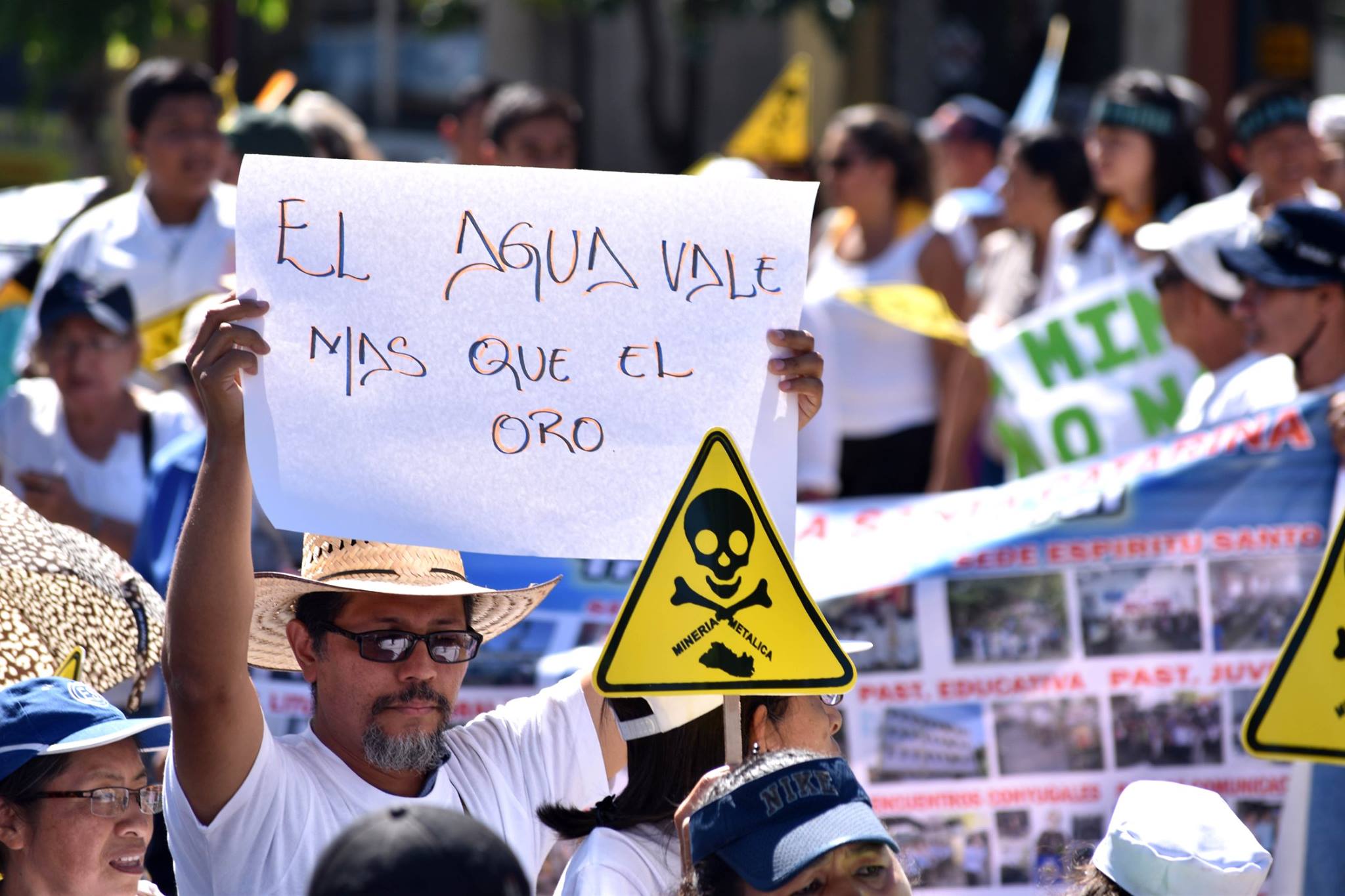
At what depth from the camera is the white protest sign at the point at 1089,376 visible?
5699 mm

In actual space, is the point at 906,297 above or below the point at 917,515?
above

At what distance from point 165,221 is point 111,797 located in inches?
155

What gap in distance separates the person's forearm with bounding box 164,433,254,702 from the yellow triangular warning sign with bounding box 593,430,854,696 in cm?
54

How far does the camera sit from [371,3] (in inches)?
671

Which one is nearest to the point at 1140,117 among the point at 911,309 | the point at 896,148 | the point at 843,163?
the point at 911,309

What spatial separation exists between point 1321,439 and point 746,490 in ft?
6.36

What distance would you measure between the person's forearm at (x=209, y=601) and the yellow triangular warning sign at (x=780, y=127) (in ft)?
21.2

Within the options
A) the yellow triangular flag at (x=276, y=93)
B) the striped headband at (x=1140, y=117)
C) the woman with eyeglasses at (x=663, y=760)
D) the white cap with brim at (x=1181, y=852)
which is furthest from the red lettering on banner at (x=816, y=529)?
the yellow triangular flag at (x=276, y=93)

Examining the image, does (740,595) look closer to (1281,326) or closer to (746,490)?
(746,490)

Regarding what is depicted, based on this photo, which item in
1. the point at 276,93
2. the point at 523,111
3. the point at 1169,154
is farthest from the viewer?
the point at 276,93

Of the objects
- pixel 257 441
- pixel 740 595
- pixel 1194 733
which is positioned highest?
pixel 257 441

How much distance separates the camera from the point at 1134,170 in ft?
22.3

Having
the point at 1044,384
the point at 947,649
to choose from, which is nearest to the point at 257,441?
the point at 947,649

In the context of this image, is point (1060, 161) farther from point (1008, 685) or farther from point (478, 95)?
point (1008, 685)
